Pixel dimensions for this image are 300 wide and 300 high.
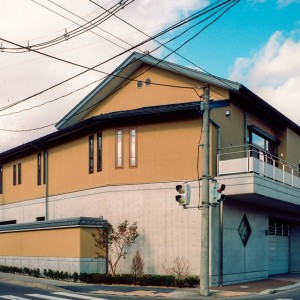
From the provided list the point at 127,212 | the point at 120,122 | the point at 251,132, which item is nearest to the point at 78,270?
the point at 127,212

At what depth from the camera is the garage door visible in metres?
27.1

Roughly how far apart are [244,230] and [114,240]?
20.1 feet

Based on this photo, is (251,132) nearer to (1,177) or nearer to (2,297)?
(2,297)

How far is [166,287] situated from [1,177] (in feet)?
59.9

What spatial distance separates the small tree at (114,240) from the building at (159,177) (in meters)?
0.36

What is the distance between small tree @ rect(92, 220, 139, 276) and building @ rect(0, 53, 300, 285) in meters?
0.36

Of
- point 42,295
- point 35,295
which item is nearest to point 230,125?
point 42,295

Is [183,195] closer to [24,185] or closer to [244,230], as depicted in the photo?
[244,230]

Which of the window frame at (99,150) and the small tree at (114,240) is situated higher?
the window frame at (99,150)

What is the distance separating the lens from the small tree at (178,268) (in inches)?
794

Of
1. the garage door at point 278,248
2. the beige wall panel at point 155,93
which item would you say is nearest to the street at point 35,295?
the beige wall panel at point 155,93

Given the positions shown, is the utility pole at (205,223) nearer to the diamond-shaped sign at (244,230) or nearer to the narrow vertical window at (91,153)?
the diamond-shaped sign at (244,230)

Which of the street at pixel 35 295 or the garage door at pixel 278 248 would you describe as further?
the garage door at pixel 278 248

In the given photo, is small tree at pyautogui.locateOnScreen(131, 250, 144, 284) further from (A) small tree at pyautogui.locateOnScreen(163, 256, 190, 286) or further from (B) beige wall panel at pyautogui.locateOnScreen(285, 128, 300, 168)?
(B) beige wall panel at pyautogui.locateOnScreen(285, 128, 300, 168)
